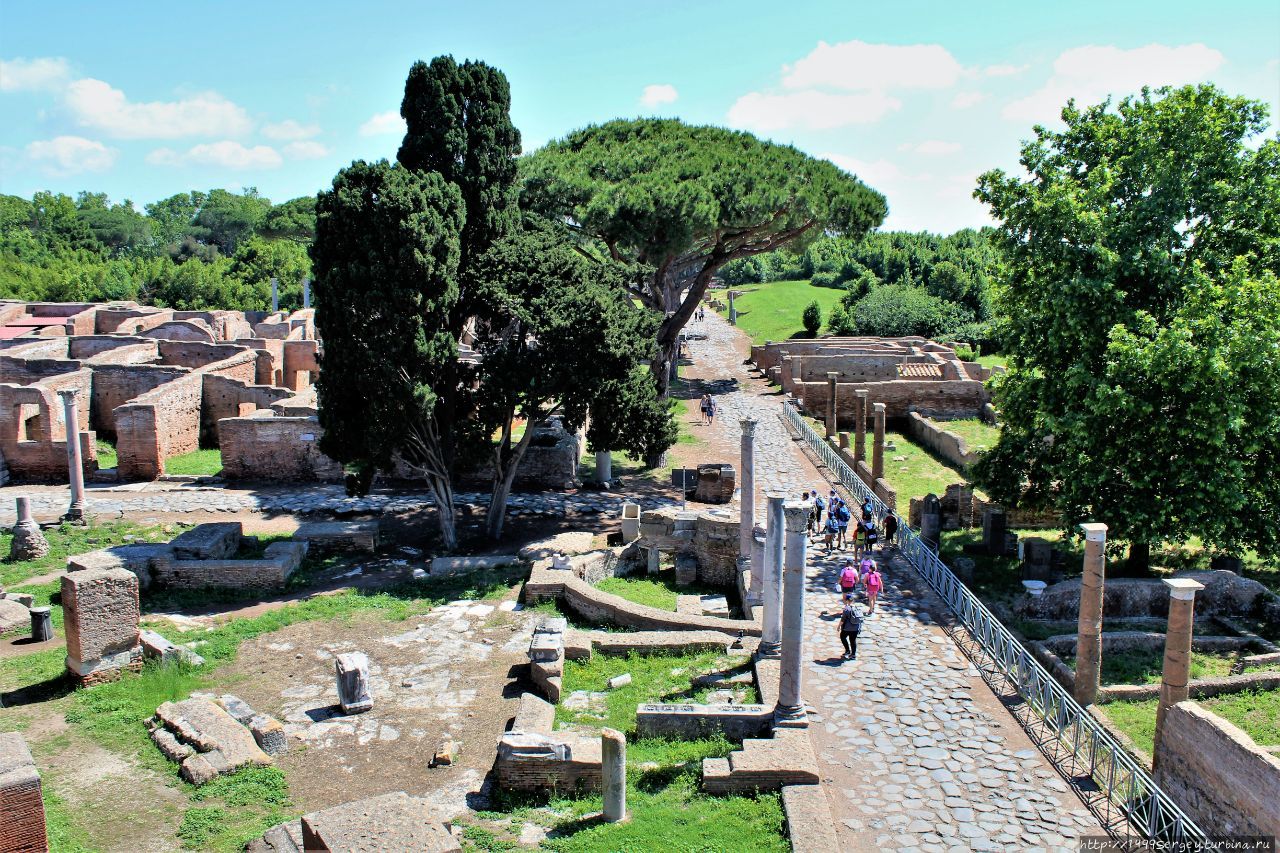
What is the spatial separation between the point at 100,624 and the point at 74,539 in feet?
26.9

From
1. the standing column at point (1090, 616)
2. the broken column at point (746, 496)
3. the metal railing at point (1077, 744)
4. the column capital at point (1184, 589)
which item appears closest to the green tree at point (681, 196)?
the broken column at point (746, 496)

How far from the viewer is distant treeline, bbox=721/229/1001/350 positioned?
55250 millimetres

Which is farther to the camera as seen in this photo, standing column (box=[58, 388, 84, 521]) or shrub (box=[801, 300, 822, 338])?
shrub (box=[801, 300, 822, 338])

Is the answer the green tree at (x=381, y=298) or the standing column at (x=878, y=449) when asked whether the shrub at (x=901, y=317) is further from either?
the green tree at (x=381, y=298)

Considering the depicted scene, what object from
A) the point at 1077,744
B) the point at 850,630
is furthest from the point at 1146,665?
the point at 850,630

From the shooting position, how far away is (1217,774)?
33.0 ft

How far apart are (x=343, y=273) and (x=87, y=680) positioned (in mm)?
8864

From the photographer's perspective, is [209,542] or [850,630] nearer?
[850,630]

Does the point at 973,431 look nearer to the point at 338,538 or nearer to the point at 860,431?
the point at 860,431

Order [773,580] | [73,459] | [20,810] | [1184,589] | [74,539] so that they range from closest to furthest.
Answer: [20,810], [1184,589], [773,580], [74,539], [73,459]

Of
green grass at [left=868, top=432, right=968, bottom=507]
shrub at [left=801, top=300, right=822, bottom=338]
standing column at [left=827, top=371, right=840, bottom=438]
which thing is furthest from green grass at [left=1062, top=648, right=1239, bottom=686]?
shrub at [left=801, top=300, right=822, bottom=338]

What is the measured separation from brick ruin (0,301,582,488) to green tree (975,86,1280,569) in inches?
478

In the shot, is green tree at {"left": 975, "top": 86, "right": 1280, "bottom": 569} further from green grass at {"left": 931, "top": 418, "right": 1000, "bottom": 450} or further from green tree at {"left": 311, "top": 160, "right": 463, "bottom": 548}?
green grass at {"left": 931, "top": 418, "right": 1000, "bottom": 450}

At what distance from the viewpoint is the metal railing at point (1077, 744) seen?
9844mm
